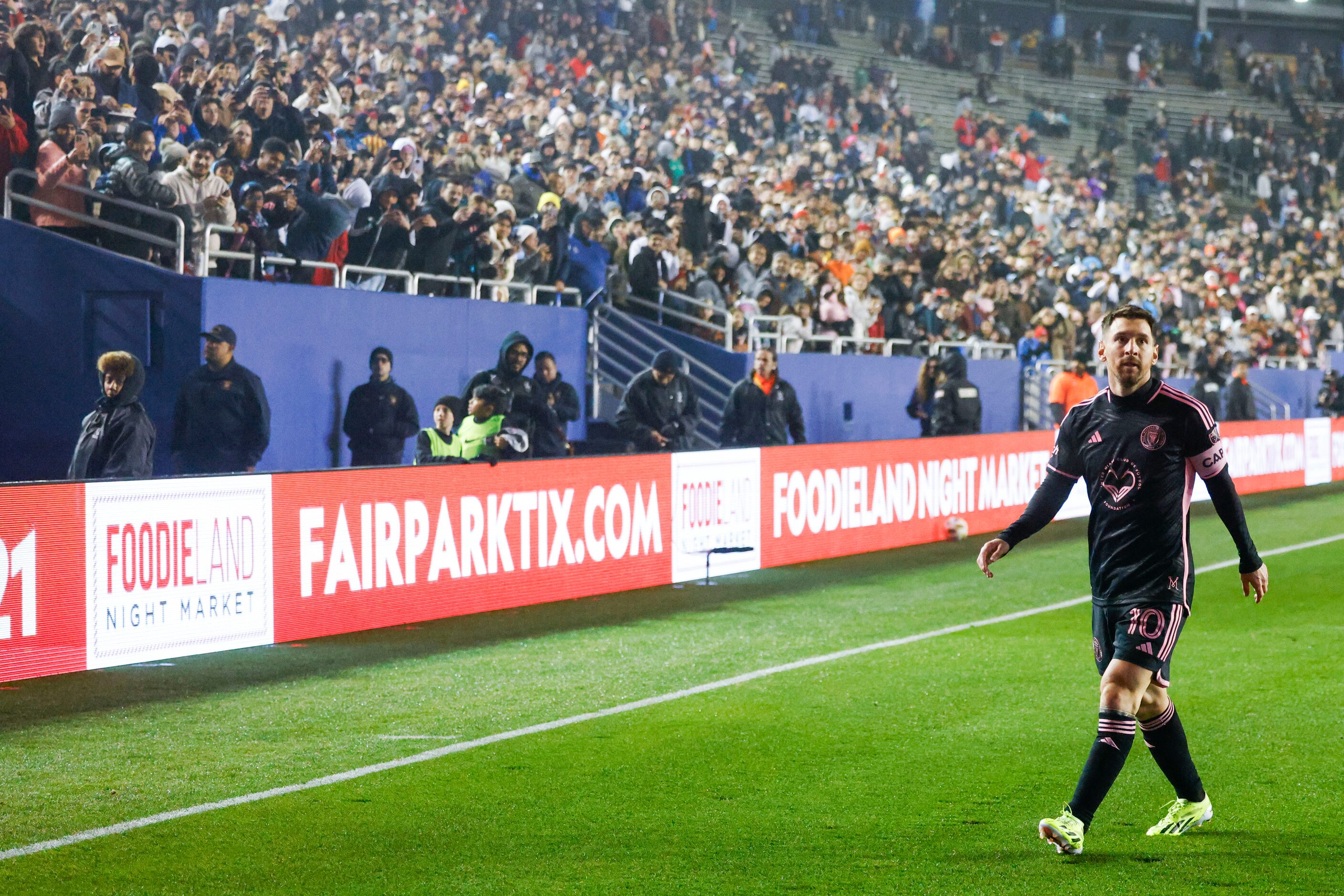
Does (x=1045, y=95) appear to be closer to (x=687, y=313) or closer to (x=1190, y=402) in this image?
(x=687, y=313)

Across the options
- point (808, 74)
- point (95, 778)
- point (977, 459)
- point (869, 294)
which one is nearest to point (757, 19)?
point (808, 74)

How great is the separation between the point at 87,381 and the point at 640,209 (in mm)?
8986

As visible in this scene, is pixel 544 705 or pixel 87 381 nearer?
pixel 544 705

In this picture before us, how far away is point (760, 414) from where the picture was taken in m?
17.8

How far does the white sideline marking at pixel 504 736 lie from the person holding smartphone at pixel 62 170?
784 cm

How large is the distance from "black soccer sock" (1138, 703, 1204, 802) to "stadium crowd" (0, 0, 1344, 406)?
10870mm

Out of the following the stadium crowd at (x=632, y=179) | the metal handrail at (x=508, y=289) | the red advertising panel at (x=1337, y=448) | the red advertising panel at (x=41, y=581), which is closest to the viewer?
the red advertising panel at (x=41, y=581)

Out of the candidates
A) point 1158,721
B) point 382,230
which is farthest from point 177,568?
point 382,230

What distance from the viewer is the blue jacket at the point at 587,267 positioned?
19.3 metres

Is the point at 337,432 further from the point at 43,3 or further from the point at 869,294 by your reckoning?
the point at 869,294

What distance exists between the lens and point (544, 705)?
860 centimetres

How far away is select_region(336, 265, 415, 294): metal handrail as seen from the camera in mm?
15844

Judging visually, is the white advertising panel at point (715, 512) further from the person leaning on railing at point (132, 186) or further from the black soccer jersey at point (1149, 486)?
the black soccer jersey at point (1149, 486)

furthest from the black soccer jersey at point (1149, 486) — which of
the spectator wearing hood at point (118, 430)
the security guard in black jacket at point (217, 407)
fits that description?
the security guard in black jacket at point (217, 407)
